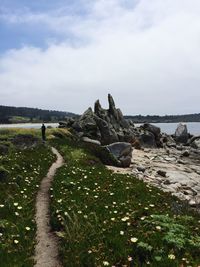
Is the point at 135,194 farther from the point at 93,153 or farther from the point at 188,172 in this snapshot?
the point at 188,172

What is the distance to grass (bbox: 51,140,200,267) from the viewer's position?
35.7ft

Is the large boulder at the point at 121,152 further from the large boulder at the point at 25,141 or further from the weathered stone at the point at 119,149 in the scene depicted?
the large boulder at the point at 25,141

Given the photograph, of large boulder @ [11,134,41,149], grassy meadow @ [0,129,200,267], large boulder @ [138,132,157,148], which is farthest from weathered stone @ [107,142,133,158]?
large boulder @ [138,132,157,148]

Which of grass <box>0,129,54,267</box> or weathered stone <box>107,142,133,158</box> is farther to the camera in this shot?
weathered stone <box>107,142,133,158</box>

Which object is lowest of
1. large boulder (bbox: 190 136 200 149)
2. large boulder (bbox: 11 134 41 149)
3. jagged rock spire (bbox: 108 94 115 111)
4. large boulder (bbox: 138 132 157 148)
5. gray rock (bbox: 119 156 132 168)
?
large boulder (bbox: 190 136 200 149)

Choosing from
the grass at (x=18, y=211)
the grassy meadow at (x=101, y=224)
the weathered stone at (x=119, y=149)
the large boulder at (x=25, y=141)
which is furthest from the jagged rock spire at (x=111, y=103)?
the grassy meadow at (x=101, y=224)

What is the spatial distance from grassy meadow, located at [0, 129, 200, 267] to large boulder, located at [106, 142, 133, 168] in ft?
65.7

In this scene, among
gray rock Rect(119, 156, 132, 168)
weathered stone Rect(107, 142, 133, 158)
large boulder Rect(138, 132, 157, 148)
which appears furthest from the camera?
large boulder Rect(138, 132, 157, 148)

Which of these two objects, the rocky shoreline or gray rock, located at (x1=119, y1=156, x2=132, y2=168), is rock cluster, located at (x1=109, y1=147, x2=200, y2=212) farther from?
gray rock, located at (x1=119, y1=156, x2=132, y2=168)

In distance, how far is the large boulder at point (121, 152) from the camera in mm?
42219

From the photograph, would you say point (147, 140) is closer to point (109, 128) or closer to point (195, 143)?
point (195, 143)

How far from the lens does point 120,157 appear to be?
4284 centimetres

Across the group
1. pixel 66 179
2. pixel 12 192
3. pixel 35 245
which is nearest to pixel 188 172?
pixel 66 179

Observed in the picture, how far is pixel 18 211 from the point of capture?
1570cm
